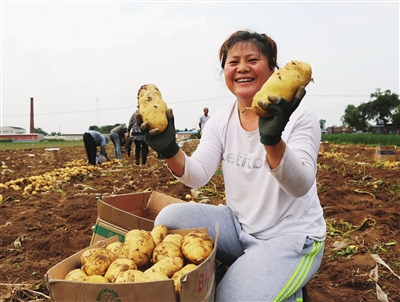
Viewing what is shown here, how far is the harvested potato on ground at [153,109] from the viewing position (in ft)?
6.07

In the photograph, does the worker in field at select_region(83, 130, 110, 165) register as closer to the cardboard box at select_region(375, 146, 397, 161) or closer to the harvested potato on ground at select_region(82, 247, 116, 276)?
the cardboard box at select_region(375, 146, 397, 161)

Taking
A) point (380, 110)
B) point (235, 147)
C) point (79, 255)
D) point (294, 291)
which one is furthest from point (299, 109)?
point (380, 110)

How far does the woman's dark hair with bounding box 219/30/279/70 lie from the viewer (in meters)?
2.07

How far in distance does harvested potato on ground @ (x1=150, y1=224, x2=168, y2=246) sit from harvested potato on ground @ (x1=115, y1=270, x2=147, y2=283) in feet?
1.38

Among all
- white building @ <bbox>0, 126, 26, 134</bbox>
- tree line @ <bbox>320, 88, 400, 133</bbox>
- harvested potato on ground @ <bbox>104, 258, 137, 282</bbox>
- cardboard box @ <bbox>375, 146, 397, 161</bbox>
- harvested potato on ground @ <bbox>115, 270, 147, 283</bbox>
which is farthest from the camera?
white building @ <bbox>0, 126, 26, 134</bbox>

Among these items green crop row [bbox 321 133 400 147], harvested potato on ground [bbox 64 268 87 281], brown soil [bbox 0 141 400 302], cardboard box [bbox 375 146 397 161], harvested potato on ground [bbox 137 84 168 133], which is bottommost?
brown soil [bbox 0 141 400 302]

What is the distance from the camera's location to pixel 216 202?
15.7 ft

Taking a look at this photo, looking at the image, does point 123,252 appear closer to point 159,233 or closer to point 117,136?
point 159,233

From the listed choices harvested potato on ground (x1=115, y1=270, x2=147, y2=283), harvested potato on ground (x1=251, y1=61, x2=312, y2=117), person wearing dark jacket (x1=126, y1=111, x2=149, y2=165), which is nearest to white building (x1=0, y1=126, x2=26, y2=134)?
person wearing dark jacket (x1=126, y1=111, x2=149, y2=165)

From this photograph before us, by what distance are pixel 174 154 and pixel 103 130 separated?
219ft

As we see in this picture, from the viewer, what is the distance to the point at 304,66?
71.3 inches

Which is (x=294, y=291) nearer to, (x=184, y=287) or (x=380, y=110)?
(x=184, y=287)

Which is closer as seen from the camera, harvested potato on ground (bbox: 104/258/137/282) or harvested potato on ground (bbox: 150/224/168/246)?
harvested potato on ground (bbox: 104/258/137/282)

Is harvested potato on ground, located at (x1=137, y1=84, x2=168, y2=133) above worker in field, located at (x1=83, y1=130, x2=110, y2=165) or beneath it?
above
